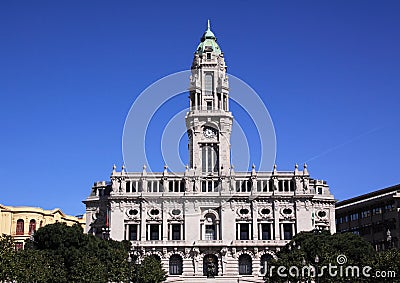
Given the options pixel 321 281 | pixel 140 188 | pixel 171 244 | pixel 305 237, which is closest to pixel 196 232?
pixel 171 244

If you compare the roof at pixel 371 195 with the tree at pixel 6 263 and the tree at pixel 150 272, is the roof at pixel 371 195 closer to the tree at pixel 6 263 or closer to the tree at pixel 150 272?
the tree at pixel 150 272

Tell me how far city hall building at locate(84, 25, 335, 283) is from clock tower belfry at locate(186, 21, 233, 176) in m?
2.66

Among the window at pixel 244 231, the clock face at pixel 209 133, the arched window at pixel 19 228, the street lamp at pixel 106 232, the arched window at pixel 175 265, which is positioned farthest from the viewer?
the clock face at pixel 209 133

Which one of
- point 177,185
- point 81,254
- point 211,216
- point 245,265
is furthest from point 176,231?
point 81,254

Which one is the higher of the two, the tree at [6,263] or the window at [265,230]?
the window at [265,230]

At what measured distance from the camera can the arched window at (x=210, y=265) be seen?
14625 centimetres

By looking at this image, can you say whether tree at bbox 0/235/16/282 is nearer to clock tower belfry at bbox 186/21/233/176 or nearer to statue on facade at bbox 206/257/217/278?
statue on facade at bbox 206/257/217/278

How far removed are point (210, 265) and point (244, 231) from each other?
1161 cm

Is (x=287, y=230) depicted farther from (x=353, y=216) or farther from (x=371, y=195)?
(x=371, y=195)

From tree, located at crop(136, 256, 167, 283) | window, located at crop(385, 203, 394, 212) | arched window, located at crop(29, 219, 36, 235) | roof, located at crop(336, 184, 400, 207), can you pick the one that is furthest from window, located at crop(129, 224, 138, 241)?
roof, located at crop(336, 184, 400, 207)

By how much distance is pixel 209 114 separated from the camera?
16238 cm

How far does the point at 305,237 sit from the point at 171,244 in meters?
41.8

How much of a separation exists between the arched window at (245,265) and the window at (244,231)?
15.5ft

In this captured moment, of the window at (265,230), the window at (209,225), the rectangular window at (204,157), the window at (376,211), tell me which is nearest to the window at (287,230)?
the window at (265,230)
